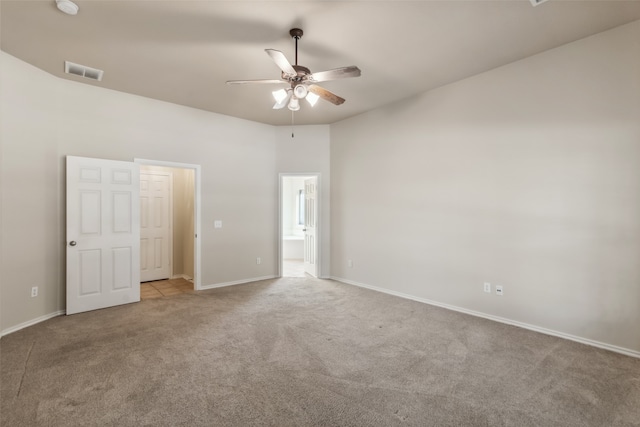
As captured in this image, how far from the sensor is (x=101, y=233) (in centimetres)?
398

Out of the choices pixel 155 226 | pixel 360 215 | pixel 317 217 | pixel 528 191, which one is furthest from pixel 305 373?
pixel 155 226

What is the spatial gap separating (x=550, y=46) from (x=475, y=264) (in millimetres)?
2523

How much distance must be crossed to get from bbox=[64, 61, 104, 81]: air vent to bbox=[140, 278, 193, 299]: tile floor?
3.11 meters

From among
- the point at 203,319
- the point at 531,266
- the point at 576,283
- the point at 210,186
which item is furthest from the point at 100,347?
the point at 576,283

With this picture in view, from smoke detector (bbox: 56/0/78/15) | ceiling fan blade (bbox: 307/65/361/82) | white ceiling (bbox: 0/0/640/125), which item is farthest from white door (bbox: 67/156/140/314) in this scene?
ceiling fan blade (bbox: 307/65/361/82)

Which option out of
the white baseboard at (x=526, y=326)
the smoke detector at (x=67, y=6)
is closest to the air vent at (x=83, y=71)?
the smoke detector at (x=67, y=6)

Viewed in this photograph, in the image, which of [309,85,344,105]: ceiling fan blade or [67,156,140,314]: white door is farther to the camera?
[67,156,140,314]: white door

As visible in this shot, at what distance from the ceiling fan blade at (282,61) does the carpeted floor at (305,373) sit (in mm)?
2560

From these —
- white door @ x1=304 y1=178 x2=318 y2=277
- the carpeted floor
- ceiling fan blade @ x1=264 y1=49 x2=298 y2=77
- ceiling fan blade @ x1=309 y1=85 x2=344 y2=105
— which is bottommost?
the carpeted floor

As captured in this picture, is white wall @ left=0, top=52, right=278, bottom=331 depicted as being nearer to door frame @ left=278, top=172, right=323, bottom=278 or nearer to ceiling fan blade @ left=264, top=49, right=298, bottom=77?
door frame @ left=278, top=172, right=323, bottom=278

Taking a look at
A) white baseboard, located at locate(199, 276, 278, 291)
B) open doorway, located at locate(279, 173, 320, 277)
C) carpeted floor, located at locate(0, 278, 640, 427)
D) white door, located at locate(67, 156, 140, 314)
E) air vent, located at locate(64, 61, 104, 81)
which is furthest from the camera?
open doorway, located at locate(279, 173, 320, 277)

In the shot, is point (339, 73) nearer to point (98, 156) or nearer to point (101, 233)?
point (98, 156)

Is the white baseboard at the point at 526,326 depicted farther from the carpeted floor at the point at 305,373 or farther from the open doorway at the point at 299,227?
the open doorway at the point at 299,227

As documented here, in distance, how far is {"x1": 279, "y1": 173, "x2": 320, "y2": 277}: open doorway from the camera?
5.83 m
